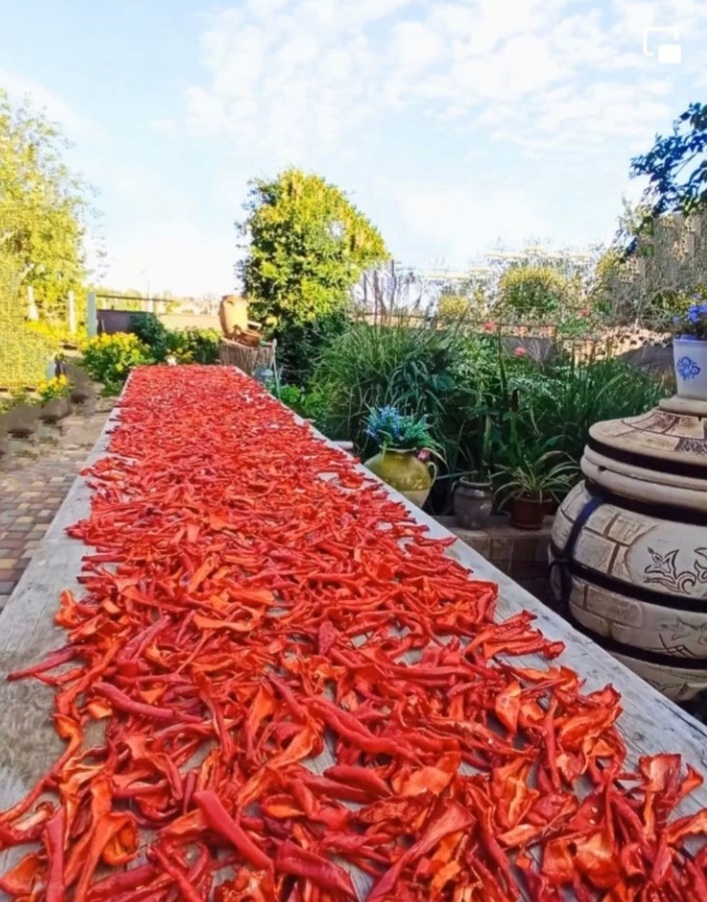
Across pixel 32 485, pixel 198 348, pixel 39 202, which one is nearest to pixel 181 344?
pixel 198 348

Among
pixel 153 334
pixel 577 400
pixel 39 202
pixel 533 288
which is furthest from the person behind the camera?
pixel 153 334

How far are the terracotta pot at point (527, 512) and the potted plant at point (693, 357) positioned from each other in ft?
2.95

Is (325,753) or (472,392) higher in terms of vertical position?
(472,392)

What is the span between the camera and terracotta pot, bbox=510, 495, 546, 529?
293 centimetres

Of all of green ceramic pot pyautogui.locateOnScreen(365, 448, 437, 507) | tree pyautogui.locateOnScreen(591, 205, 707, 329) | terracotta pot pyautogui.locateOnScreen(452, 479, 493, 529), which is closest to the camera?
terracotta pot pyautogui.locateOnScreen(452, 479, 493, 529)

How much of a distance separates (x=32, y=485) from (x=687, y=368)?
13.1ft

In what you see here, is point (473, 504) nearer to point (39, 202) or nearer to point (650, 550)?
point (650, 550)

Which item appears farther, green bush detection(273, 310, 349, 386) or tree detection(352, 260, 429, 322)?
green bush detection(273, 310, 349, 386)

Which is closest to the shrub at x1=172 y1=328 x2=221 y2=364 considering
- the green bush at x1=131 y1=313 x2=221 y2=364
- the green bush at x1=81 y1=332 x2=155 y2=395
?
the green bush at x1=131 y1=313 x2=221 y2=364

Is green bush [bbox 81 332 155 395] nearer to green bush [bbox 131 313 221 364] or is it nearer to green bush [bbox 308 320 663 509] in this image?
green bush [bbox 131 313 221 364]

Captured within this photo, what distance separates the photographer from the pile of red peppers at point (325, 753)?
24.5 inches

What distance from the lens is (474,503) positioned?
2.85 meters

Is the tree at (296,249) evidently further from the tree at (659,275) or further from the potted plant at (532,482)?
the potted plant at (532,482)

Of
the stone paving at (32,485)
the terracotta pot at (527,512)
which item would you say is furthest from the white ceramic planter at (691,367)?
the stone paving at (32,485)
